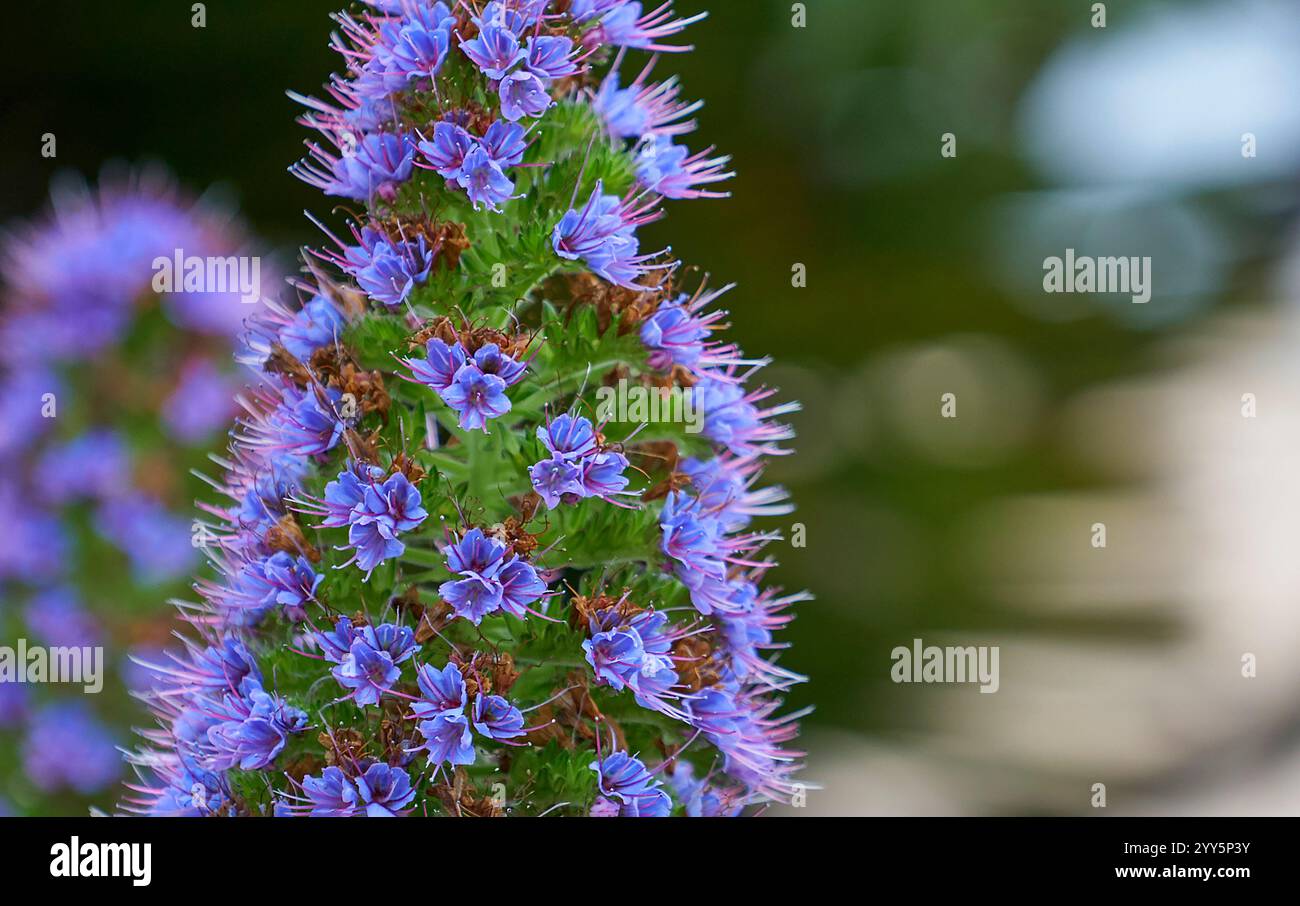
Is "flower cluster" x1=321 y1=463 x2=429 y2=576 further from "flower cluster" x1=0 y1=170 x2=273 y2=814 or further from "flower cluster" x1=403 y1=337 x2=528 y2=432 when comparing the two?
"flower cluster" x1=0 y1=170 x2=273 y2=814

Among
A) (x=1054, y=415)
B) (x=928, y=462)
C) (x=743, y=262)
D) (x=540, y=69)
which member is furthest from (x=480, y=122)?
(x=1054, y=415)

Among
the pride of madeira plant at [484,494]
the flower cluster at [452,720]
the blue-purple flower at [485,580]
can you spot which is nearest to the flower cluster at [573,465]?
the pride of madeira plant at [484,494]

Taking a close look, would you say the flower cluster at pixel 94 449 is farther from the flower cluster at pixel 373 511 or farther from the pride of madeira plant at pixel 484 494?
the flower cluster at pixel 373 511

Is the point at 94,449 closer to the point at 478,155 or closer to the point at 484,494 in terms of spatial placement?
the point at 484,494

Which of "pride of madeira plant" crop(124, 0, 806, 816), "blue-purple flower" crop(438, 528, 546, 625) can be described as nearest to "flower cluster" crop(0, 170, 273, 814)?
"pride of madeira plant" crop(124, 0, 806, 816)

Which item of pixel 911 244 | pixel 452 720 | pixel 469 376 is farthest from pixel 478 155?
pixel 911 244

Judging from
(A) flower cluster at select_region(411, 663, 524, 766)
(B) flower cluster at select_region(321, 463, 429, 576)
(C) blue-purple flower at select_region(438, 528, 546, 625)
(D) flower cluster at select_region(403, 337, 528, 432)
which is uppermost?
(D) flower cluster at select_region(403, 337, 528, 432)
